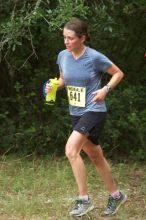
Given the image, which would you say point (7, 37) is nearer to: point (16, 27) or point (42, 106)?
point (16, 27)

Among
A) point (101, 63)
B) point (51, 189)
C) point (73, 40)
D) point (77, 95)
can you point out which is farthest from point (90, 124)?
point (51, 189)

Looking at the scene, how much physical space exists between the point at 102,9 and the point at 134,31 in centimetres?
189

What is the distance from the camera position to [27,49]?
29.3 ft

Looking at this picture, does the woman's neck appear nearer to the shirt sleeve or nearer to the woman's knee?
the shirt sleeve

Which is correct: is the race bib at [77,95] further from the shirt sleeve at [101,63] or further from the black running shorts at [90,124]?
the shirt sleeve at [101,63]

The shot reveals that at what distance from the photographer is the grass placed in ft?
18.4

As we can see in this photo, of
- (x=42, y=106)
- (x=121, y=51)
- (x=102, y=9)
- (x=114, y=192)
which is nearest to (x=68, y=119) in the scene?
(x=42, y=106)

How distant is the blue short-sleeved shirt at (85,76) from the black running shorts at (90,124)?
49 millimetres

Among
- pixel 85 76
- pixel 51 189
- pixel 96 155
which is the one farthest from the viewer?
pixel 51 189

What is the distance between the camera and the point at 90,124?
16.9 feet

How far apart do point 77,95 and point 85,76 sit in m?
0.20

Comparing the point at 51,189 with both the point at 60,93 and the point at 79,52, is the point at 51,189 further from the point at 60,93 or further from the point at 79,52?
the point at 60,93

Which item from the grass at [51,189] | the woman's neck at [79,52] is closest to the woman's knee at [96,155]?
the grass at [51,189]

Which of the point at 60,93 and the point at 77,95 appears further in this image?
the point at 60,93
